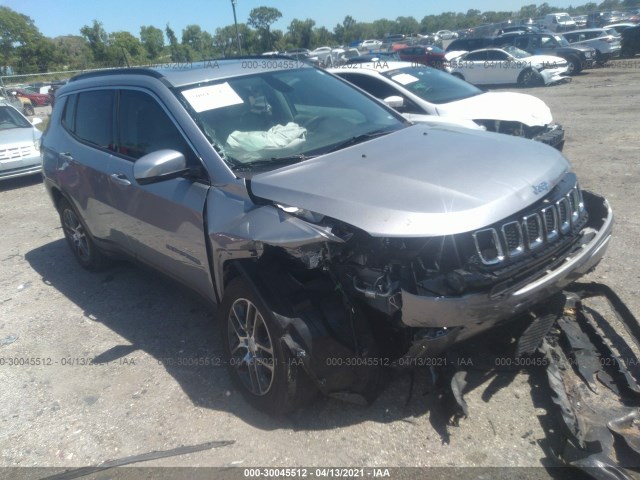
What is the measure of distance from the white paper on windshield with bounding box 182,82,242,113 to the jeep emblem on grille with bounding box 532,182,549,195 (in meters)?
2.06

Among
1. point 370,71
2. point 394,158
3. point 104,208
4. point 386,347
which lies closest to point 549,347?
point 386,347

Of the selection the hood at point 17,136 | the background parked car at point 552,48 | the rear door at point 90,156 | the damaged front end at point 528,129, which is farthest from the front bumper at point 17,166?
the background parked car at point 552,48

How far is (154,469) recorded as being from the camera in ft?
9.42

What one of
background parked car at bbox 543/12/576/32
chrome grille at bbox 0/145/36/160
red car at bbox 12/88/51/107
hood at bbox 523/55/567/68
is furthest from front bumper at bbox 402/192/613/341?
background parked car at bbox 543/12/576/32

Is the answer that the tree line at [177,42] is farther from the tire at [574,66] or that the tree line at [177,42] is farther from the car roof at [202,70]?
the car roof at [202,70]

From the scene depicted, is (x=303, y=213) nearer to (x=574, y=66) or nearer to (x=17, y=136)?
(x=17, y=136)

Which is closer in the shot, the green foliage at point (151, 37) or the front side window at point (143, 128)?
the front side window at point (143, 128)

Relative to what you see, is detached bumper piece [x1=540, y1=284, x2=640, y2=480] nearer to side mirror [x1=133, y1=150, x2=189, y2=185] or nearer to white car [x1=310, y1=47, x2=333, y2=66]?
side mirror [x1=133, y1=150, x2=189, y2=185]

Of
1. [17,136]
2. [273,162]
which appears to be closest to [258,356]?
[273,162]

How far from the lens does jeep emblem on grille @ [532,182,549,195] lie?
2822 mm

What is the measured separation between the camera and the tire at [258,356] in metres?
2.89

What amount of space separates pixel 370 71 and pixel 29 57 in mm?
61904

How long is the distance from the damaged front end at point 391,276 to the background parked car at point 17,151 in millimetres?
8574

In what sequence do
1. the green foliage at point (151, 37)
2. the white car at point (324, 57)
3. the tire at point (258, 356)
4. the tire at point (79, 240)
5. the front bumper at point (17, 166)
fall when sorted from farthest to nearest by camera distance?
the green foliage at point (151, 37) < the white car at point (324, 57) < the front bumper at point (17, 166) < the tire at point (79, 240) < the tire at point (258, 356)
